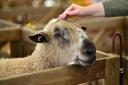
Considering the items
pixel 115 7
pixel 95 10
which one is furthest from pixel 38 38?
pixel 115 7

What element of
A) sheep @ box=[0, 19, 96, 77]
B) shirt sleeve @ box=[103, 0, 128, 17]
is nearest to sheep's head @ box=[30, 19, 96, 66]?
sheep @ box=[0, 19, 96, 77]

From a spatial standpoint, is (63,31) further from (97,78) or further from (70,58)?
(97,78)

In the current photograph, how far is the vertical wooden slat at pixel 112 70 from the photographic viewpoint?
215cm

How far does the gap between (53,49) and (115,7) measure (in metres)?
0.50

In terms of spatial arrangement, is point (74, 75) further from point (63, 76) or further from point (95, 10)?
point (95, 10)

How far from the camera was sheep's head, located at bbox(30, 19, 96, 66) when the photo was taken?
2.08 metres

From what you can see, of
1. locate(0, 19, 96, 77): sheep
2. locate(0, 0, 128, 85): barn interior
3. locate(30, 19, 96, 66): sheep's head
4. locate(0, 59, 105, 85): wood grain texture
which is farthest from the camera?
locate(0, 19, 96, 77): sheep

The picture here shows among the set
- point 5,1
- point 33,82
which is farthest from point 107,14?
point 5,1

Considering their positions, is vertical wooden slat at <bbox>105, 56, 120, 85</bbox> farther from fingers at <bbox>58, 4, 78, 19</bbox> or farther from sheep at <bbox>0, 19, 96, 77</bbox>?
fingers at <bbox>58, 4, 78, 19</bbox>

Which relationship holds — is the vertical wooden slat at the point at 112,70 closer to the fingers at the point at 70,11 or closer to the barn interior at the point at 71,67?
the barn interior at the point at 71,67

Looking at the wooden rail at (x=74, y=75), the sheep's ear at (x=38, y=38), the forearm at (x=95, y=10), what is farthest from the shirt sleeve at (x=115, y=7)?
the sheep's ear at (x=38, y=38)

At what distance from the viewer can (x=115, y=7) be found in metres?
2.27

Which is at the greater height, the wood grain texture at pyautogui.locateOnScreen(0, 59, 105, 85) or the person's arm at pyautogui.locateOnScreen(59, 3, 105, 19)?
the person's arm at pyautogui.locateOnScreen(59, 3, 105, 19)

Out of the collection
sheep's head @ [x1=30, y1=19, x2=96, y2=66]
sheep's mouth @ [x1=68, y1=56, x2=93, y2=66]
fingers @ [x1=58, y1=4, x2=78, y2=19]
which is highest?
fingers @ [x1=58, y1=4, x2=78, y2=19]
